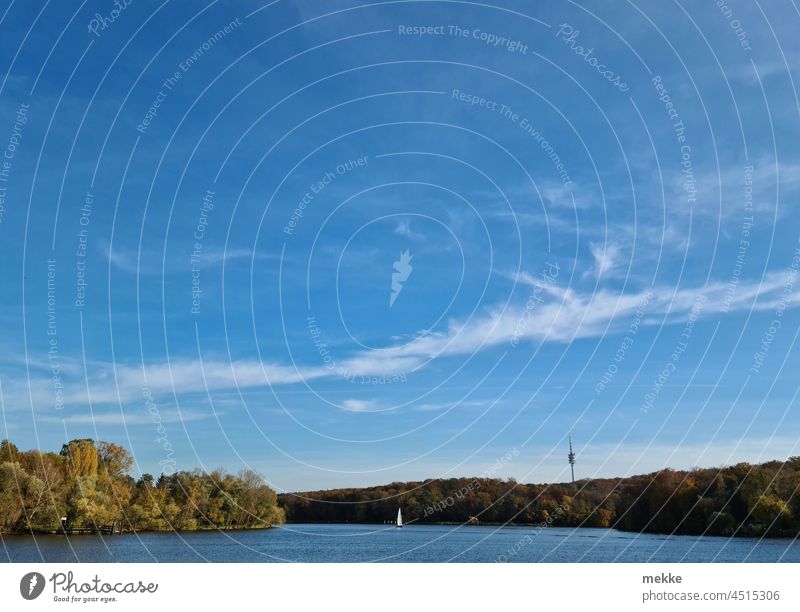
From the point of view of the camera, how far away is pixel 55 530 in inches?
3492

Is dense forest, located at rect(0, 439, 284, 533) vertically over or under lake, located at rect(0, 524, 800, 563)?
over

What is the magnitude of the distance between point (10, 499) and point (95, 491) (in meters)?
14.2

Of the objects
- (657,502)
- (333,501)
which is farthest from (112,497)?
(657,502)

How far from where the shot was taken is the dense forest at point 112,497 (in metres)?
84.2

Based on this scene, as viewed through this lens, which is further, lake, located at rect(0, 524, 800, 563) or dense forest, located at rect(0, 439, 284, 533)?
dense forest, located at rect(0, 439, 284, 533)

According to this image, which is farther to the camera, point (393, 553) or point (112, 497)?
point (112, 497)

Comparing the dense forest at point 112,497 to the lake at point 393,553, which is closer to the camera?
the lake at point 393,553

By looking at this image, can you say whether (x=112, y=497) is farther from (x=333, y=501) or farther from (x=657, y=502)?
(x=657, y=502)

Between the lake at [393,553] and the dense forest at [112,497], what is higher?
the dense forest at [112,497]

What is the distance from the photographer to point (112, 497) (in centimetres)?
9900

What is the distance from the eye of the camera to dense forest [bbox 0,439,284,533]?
3317 inches
